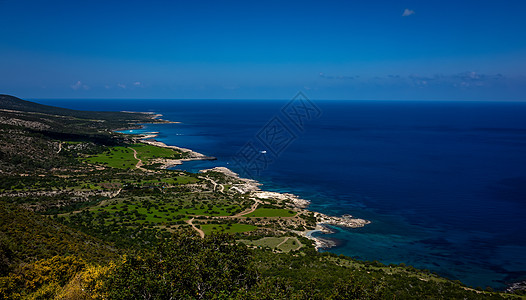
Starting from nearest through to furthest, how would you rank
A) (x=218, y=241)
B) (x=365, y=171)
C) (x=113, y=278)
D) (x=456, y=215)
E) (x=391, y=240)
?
(x=113, y=278)
(x=218, y=241)
(x=391, y=240)
(x=456, y=215)
(x=365, y=171)

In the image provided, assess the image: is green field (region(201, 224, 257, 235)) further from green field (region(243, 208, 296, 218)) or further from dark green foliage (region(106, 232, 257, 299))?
dark green foliage (region(106, 232, 257, 299))

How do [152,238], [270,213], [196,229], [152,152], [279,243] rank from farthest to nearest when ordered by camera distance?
[152,152] → [270,213] → [196,229] → [279,243] → [152,238]

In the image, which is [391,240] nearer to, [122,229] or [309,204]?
[309,204]

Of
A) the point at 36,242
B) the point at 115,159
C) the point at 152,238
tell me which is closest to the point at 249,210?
the point at 152,238

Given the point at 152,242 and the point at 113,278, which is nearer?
the point at 113,278

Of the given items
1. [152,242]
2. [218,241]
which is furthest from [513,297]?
[152,242]

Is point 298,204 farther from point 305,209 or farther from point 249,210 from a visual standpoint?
point 249,210
